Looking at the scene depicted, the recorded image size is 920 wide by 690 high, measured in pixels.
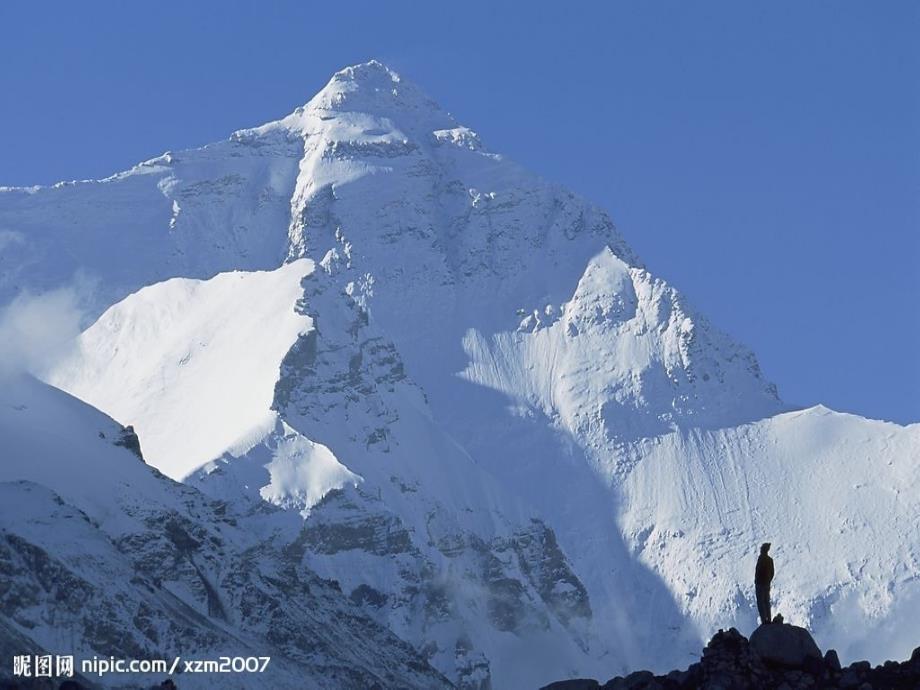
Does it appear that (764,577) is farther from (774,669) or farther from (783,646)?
(774,669)

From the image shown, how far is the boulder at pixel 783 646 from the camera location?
9044cm

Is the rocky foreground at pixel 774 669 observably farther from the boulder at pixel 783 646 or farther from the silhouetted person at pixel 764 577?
the silhouetted person at pixel 764 577

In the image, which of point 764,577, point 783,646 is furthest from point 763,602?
point 783,646

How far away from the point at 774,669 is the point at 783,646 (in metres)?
0.88

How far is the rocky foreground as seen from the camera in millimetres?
88562

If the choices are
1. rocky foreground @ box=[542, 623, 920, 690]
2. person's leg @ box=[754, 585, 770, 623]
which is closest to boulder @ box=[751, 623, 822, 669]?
rocky foreground @ box=[542, 623, 920, 690]

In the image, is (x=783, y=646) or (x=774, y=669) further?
(x=783, y=646)

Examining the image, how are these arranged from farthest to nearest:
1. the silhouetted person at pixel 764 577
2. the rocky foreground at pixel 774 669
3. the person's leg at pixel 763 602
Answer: the person's leg at pixel 763 602 < the silhouetted person at pixel 764 577 < the rocky foreground at pixel 774 669

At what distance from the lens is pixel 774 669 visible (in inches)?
3568

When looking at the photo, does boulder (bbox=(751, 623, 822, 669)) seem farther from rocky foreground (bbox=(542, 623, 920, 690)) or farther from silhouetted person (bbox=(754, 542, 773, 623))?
silhouetted person (bbox=(754, 542, 773, 623))

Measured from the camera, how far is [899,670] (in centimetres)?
8988

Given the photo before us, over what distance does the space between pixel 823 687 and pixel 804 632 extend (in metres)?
3.50

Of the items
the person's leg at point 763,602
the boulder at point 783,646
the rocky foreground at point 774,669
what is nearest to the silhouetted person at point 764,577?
the person's leg at point 763,602

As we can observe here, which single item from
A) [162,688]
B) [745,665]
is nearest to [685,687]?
[745,665]
